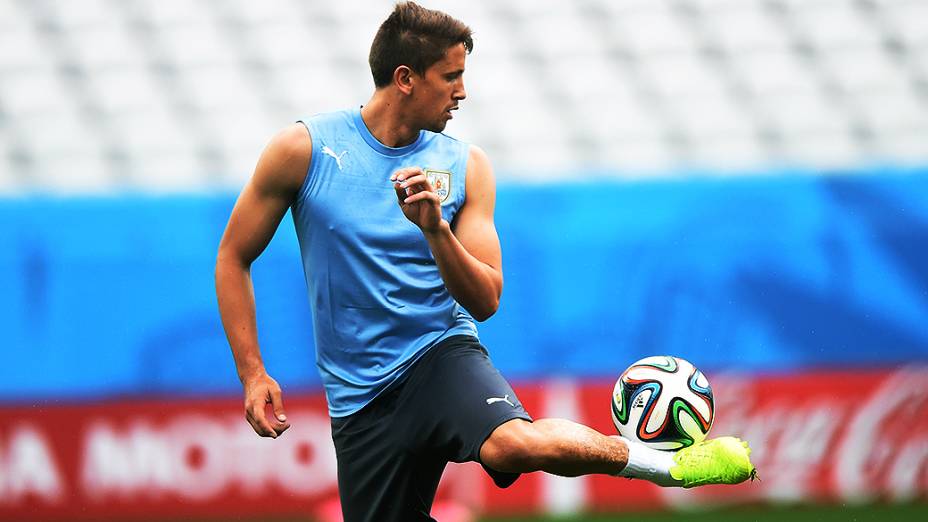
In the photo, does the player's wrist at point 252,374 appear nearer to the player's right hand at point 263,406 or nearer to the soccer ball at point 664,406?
the player's right hand at point 263,406

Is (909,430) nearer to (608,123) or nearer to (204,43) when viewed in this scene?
(608,123)

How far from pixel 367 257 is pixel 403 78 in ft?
1.99

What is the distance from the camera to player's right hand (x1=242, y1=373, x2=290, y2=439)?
4074 mm

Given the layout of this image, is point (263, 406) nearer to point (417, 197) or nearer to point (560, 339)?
point (417, 197)

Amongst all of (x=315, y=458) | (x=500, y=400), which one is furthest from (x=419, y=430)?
(x=315, y=458)

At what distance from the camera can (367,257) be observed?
4180 mm

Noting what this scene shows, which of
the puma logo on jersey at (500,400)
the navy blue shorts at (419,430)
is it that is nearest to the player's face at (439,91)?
the navy blue shorts at (419,430)

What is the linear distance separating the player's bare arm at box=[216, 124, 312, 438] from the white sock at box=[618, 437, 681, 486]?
3.53 feet

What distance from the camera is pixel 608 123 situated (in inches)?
444

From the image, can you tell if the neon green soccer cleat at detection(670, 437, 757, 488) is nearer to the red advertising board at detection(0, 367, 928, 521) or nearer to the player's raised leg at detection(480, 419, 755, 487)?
the player's raised leg at detection(480, 419, 755, 487)

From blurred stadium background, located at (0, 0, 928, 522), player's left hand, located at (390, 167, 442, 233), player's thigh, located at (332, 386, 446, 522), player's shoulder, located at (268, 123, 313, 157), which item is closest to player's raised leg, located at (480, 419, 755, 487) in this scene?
player's thigh, located at (332, 386, 446, 522)

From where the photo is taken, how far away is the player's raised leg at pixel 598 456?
3807 mm

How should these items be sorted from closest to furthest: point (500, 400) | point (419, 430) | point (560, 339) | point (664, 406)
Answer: point (500, 400) → point (419, 430) → point (664, 406) → point (560, 339)

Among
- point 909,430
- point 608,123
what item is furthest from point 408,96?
point 608,123
